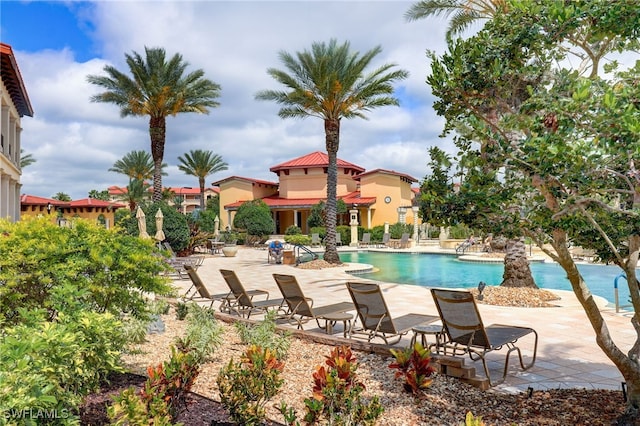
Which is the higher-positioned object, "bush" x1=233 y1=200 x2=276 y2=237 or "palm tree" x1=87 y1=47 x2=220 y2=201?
"palm tree" x1=87 y1=47 x2=220 y2=201

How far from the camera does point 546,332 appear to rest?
25.0 feet

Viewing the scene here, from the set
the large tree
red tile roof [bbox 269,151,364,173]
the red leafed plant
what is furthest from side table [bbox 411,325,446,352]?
red tile roof [bbox 269,151,364,173]

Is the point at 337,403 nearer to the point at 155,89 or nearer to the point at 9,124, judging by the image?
the point at 155,89

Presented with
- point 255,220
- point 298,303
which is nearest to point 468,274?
point 298,303

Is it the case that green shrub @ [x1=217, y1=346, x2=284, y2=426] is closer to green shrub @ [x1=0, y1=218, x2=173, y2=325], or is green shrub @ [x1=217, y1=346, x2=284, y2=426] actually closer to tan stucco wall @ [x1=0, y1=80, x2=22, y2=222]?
green shrub @ [x1=0, y1=218, x2=173, y2=325]

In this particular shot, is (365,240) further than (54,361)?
Yes

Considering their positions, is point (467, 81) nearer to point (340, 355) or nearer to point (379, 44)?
point (340, 355)

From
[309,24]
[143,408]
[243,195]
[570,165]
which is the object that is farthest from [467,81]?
[243,195]

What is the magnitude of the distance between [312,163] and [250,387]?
42924 millimetres

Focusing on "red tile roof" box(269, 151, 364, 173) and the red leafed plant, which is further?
"red tile roof" box(269, 151, 364, 173)

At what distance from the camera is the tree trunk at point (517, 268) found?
11633mm

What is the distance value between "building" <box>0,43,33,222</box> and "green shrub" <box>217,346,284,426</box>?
53.7 feet

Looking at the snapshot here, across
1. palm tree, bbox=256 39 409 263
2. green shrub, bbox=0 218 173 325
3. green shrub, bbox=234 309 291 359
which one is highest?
palm tree, bbox=256 39 409 263

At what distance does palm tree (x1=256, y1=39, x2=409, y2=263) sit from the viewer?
65.7 ft
